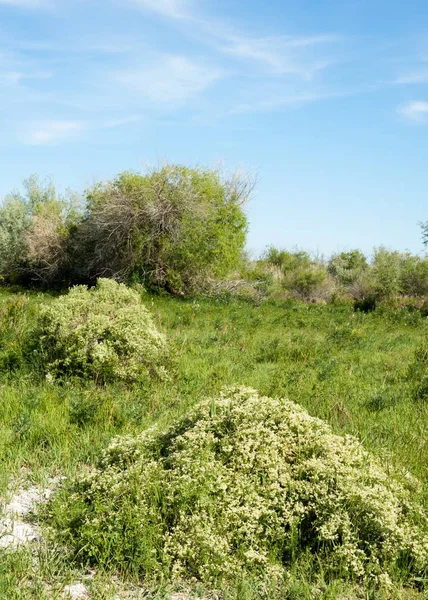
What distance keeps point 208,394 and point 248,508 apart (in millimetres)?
4271

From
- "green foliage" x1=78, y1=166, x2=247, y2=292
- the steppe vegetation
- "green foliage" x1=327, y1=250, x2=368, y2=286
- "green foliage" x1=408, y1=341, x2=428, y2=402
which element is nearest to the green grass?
the steppe vegetation

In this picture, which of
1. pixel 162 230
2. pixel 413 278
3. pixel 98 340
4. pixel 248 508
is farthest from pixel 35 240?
pixel 248 508

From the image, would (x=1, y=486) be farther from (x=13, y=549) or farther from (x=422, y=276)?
(x=422, y=276)

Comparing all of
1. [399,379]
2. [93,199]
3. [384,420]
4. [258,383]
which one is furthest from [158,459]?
[93,199]

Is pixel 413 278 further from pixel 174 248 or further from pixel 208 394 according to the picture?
pixel 208 394

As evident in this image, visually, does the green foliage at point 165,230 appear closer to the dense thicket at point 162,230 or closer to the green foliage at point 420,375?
the dense thicket at point 162,230

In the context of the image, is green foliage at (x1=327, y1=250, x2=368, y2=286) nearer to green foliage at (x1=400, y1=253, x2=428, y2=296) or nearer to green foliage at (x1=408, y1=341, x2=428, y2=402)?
green foliage at (x1=400, y1=253, x2=428, y2=296)

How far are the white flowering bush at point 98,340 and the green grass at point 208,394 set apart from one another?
0.98ft

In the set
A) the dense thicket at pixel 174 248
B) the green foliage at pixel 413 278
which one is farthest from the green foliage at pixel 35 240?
the green foliage at pixel 413 278

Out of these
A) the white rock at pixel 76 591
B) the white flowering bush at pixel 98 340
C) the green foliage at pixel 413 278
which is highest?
the green foliage at pixel 413 278

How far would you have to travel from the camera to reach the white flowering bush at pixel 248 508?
14.2ft

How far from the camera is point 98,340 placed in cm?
981

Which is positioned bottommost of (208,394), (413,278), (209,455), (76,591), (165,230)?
(76,591)

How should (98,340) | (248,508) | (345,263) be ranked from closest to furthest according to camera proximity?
(248,508) < (98,340) < (345,263)
